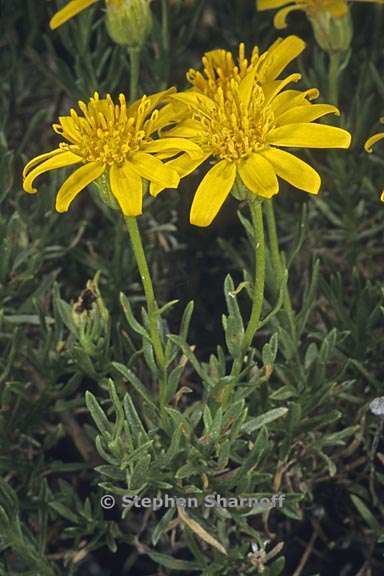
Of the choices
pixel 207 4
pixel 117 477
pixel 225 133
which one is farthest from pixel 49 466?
pixel 207 4

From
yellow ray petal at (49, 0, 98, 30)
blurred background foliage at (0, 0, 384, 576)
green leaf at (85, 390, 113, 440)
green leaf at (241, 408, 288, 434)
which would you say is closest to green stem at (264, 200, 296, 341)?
blurred background foliage at (0, 0, 384, 576)

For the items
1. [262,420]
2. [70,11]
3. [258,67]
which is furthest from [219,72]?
[262,420]

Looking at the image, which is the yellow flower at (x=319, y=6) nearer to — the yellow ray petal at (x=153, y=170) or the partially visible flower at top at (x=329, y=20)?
the partially visible flower at top at (x=329, y=20)

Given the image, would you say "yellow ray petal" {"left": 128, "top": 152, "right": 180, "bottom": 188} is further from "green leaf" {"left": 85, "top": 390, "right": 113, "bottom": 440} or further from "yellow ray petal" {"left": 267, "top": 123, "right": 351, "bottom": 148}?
"green leaf" {"left": 85, "top": 390, "right": 113, "bottom": 440}

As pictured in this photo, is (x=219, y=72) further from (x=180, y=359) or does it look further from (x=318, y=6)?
(x=180, y=359)

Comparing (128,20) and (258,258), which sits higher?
(128,20)

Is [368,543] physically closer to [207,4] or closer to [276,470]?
[276,470]
